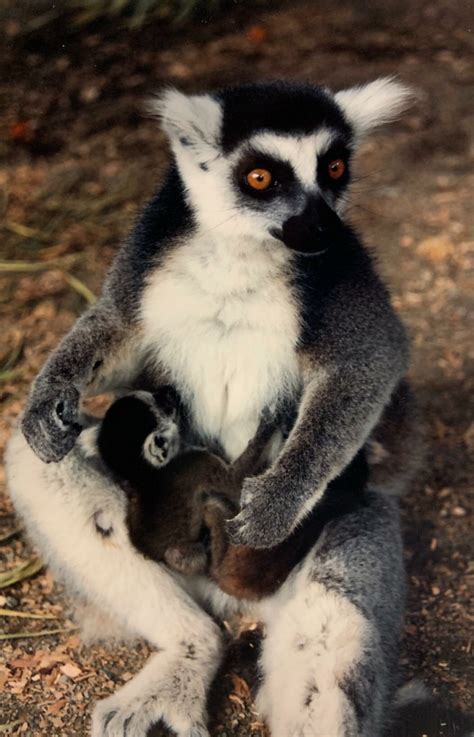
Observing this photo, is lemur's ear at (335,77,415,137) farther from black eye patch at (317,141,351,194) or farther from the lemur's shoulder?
the lemur's shoulder

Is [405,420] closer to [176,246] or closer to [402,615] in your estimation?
[402,615]

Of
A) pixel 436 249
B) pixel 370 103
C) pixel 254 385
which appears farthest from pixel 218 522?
pixel 436 249

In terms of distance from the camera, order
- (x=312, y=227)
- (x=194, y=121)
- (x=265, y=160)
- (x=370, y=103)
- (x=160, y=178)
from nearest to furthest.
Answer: (x=312, y=227), (x=265, y=160), (x=194, y=121), (x=370, y=103), (x=160, y=178)

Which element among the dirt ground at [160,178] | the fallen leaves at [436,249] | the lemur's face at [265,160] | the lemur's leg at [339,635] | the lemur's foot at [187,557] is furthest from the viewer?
the fallen leaves at [436,249]

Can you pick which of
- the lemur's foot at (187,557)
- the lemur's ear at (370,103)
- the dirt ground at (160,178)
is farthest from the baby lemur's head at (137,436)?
the lemur's ear at (370,103)

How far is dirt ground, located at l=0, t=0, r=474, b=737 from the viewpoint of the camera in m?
3.69

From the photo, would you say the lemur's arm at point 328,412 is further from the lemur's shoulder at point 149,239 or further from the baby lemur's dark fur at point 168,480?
the lemur's shoulder at point 149,239

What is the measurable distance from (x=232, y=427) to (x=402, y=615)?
84 centimetres

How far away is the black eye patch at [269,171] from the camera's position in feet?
10.7

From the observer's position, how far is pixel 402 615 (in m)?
3.48

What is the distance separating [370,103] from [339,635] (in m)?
1.77

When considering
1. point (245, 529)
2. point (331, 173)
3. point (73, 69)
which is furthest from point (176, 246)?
point (73, 69)

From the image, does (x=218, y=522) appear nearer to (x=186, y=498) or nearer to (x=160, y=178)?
(x=186, y=498)

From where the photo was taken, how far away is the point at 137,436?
11.5 ft
